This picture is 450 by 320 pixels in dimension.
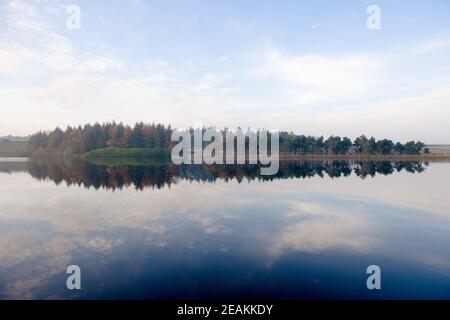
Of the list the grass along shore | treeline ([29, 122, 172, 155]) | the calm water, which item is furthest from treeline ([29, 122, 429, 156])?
the calm water

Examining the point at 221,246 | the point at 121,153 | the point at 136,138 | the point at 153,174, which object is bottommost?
the point at 221,246

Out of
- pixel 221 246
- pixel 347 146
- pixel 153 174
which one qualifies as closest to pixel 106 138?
pixel 153 174

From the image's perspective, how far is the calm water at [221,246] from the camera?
10.6 metres

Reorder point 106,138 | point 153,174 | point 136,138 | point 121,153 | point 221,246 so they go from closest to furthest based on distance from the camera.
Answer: point 221,246, point 153,174, point 121,153, point 136,138, point 106,138

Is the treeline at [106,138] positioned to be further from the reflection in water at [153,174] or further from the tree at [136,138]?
the reflection in water at [153,174]

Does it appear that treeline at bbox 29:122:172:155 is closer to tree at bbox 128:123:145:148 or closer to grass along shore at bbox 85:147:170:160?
tree at bbox 128:123:145:148

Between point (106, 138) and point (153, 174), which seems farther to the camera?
point (106, 138)

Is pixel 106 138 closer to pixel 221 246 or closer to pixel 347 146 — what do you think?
pixel 347 146

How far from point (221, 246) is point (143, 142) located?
120 metres

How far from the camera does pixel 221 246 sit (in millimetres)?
14836

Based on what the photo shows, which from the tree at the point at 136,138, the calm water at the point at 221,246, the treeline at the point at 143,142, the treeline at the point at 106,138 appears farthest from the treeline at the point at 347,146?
the calm water at the point at 221,246

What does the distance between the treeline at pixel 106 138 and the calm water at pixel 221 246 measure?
339 ft

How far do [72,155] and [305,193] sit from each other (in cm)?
12485
